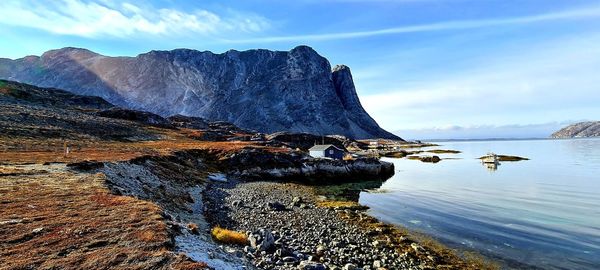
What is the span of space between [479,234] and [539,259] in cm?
665

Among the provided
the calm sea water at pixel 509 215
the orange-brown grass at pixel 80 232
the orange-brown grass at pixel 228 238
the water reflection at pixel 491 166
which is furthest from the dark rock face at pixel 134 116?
the orange-brown grass at pixel 228 238

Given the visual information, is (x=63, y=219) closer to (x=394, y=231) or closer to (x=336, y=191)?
(x=394, y=231)

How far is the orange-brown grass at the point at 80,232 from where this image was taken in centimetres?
1154

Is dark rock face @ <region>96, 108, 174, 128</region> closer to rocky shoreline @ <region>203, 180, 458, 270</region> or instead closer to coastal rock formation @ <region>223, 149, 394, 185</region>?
coastal rock formation @ <region>223, 149, 394, 185</region>

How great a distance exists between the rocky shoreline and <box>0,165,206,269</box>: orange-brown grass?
548 centimetres

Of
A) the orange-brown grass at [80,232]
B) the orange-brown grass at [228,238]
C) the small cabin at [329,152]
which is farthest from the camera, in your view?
the small cabin at [329,152]

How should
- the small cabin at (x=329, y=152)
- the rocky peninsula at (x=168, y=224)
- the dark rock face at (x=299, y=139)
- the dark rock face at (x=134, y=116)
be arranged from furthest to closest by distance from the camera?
the dark rock face at (x=299, y=139) < the dark rock face at (x=134, y=116) < the small cabin at (x=329, y=152) < the rocky peninsula at (x=168, y=224)

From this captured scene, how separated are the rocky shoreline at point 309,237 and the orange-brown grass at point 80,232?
548 centimetres

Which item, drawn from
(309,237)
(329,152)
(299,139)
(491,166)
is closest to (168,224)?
(309,237)

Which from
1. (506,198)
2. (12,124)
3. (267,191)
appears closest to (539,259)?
(506,198)

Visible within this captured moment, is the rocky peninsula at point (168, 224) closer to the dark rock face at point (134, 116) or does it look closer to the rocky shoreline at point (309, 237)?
the rocky shoreline at point (309, 237)

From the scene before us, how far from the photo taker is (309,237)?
26.2 metres

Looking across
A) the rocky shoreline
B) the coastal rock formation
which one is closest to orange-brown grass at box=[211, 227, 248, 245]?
the rocky shoreline

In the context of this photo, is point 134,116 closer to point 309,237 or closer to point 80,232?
point 309,237
